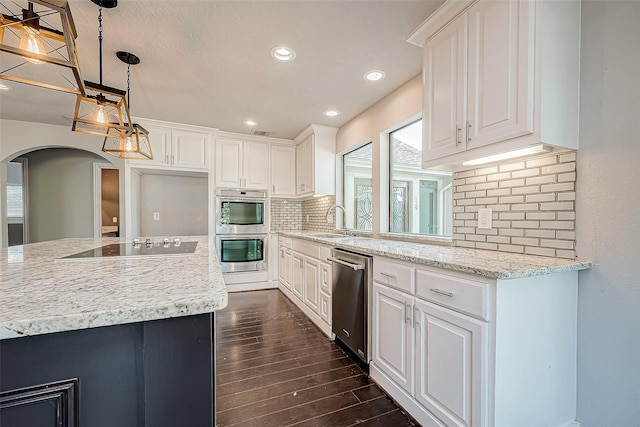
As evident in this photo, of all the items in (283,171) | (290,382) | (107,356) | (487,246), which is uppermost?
(283,171)

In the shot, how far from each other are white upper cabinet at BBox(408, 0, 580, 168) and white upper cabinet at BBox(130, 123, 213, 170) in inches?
127

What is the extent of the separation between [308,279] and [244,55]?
223 cm

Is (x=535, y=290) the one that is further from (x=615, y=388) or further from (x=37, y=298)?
(x=37, y=298)

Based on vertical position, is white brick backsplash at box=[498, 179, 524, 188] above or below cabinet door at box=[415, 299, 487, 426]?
above

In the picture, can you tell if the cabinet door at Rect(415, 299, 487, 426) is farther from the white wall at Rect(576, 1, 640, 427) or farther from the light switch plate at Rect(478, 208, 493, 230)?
the light switch plate at Rect(478, 208, 493, 230)

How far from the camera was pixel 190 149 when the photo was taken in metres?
3.85

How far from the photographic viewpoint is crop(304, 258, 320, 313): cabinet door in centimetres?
287

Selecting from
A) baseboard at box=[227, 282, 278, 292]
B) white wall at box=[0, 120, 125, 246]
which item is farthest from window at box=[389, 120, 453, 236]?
white wall at box=[0, 120, 125, 246]

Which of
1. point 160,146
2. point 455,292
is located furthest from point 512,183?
point 160,146

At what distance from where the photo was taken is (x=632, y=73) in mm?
1201

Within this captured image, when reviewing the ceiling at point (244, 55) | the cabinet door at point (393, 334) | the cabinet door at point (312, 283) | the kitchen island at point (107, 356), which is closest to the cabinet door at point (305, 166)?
the ceiling at point (244, 55)

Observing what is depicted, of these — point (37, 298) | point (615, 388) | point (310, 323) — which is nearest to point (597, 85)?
point (615, 388)

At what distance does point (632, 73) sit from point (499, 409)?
155cm

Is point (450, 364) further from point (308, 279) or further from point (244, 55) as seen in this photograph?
point (244, 55)
